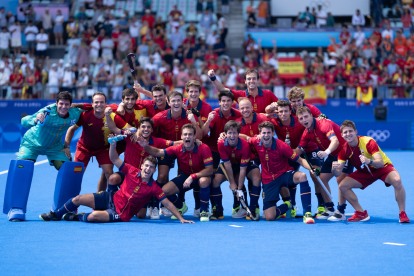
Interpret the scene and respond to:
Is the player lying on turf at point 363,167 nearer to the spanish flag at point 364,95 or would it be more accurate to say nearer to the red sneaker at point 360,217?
the red sneaker at point 360,217

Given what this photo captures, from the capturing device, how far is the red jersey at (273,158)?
7.98 metres

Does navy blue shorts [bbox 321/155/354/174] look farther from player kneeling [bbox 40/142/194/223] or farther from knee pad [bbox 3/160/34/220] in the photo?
knee pad [bbox 3/160/34/220]

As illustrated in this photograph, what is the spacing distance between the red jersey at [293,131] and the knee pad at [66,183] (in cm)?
331

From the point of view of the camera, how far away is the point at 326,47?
24562 mm

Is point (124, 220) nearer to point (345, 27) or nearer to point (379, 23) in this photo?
point (345, 27)

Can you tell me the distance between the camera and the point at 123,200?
7754mm

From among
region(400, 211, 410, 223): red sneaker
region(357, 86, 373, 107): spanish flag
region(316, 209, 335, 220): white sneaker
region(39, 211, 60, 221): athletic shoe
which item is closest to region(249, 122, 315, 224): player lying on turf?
region(316, 209, 335, 220): white sneaker

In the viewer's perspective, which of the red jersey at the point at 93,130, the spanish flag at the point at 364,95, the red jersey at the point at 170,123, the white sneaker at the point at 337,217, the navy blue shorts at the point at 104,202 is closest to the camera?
the navy blue shorts at the point at 104,202

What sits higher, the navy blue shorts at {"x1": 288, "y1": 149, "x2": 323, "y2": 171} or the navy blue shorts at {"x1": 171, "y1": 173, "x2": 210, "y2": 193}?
the navy blue shorts at {"x1": 288, "y1": 149, "x2": 323, "y2": 171}

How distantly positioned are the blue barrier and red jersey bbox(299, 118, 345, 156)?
37.2 feet

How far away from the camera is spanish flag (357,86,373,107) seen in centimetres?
2038

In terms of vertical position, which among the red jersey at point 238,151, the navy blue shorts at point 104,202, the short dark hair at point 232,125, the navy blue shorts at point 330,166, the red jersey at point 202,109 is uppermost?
the red jersey at point 202,109

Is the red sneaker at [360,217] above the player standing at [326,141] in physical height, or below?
below

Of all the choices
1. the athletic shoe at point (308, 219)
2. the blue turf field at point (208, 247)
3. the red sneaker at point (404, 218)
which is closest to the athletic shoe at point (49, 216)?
the blue turf field at point (208, 247)
